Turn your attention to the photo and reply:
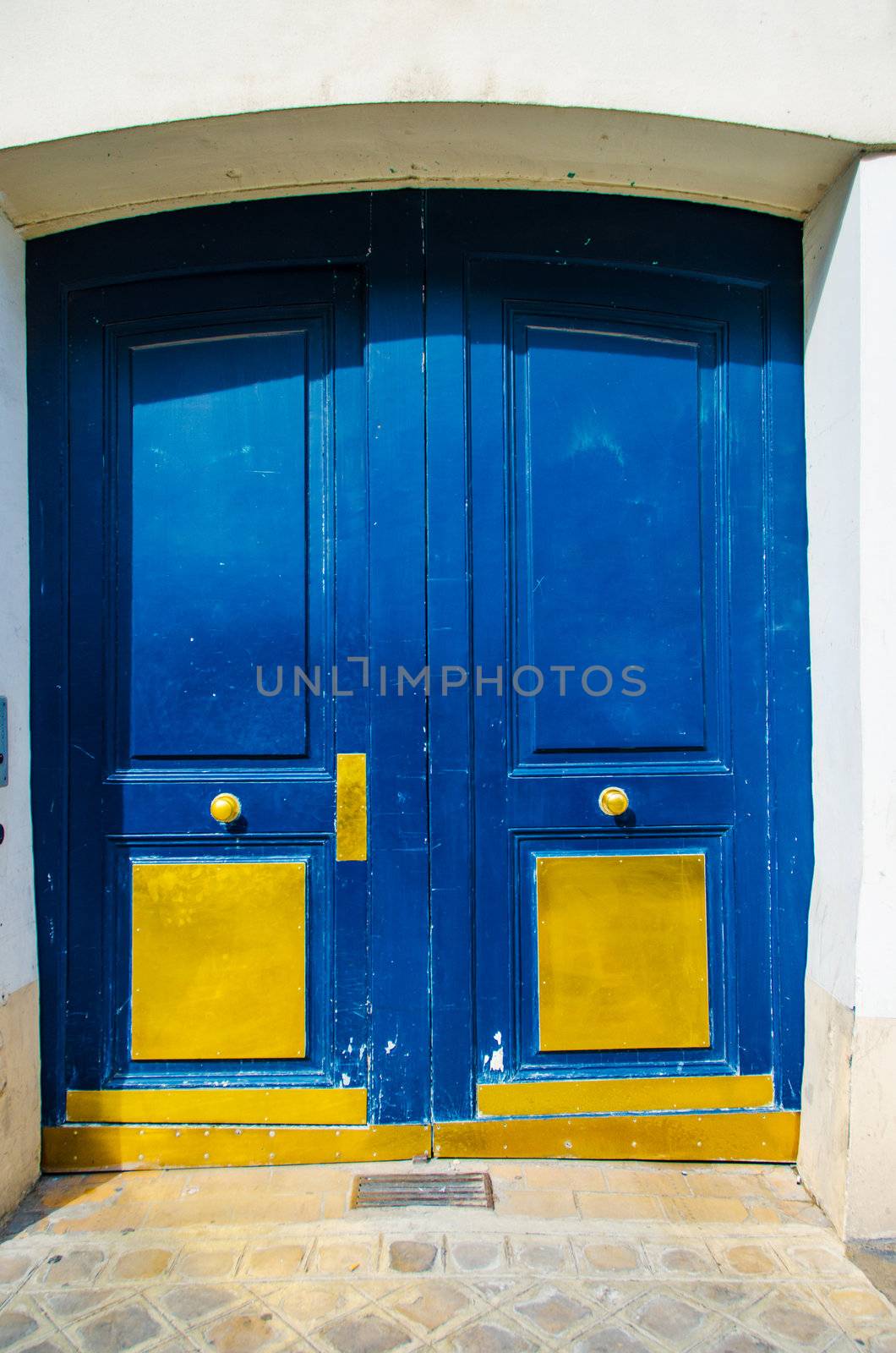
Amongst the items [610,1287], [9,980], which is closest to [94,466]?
[9,980]

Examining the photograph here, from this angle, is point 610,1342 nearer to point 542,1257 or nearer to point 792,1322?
point 542,1257

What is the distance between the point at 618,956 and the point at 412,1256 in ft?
3.31

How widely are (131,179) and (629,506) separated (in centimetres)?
186

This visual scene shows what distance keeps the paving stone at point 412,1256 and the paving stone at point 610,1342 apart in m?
0.43

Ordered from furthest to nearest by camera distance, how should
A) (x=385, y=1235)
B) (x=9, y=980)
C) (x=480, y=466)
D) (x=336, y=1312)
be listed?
(x=480, y=466)
(x=9, y=980)
(x=385, y=1235)
(x=336, y=1312)

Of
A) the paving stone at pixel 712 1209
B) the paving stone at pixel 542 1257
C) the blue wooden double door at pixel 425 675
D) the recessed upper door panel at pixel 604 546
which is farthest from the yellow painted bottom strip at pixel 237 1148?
the recessed upper door panel at pixel 604 546

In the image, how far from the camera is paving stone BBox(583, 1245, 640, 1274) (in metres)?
2.17

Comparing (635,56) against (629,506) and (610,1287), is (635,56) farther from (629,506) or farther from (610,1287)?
(610,1287)

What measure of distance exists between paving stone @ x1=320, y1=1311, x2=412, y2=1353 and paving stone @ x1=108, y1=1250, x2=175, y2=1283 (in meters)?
0.51

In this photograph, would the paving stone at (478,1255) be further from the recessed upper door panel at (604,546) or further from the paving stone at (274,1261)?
the recessed upper door panel at (604,546)

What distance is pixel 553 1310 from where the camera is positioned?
2.03 m

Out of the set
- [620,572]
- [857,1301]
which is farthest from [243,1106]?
[620,572]

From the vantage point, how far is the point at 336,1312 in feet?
6.64

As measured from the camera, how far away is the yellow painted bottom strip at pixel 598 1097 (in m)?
2.64
